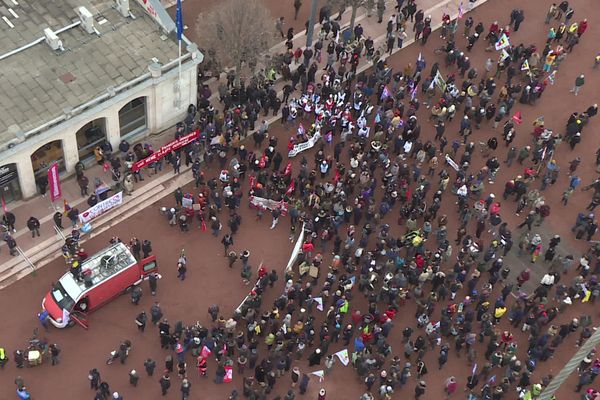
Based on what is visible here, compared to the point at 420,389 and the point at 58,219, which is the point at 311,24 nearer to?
the point at 58,219

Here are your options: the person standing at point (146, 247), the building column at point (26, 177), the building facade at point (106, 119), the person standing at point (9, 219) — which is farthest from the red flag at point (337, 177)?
the person standing at point (9, 219)

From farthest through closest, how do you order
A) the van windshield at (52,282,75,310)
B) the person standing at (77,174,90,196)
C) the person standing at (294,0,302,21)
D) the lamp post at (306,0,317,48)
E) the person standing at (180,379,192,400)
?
1. the person standing at (294,0,302,21)
2. the lamp post at (306,0,317,48)
3. the person standing at (77,174,90,196)
4. the van windshield at (52,282,75,310)
5. the person standing at (180,379,192,400)

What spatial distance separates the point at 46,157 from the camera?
4059 centimetres

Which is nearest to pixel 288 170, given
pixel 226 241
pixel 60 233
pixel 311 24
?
pixel 226 241

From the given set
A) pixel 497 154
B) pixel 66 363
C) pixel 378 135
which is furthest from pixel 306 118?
pixel 66 363

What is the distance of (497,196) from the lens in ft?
145

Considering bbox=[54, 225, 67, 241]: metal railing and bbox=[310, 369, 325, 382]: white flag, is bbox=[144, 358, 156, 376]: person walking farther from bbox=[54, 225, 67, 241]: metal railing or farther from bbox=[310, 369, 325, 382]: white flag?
bbox=[54, 225, 67, 241]: metal railing

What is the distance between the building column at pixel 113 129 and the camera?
1608 inches

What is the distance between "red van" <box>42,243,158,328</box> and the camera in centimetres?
3600

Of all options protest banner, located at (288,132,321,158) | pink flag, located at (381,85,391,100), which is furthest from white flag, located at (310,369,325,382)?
pink flag, located at (381,85,391,100)

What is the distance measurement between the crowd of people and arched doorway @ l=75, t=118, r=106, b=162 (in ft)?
12.8

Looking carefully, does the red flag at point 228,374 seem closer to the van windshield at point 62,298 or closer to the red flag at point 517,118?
the van windshield at point 62,298

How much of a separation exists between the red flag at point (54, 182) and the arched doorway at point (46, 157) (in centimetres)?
118

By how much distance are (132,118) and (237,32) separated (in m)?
6.88
